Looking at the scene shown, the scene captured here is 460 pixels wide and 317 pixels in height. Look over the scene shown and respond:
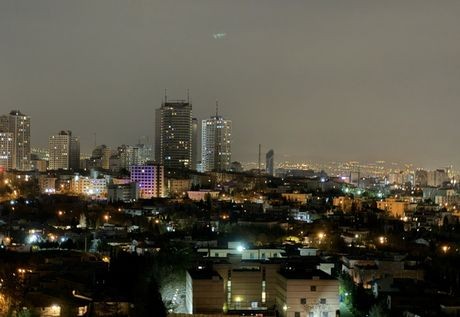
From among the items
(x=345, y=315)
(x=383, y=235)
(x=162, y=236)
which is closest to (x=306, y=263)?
(x=345, y=315)

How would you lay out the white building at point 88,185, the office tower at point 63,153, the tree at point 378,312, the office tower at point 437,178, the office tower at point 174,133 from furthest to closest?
1. the office tower at point 437,178
2. the office tower at point 63,153
3. the office tower at point 174,133
4. the white building at point 88,185
5. the tree at point 378,312

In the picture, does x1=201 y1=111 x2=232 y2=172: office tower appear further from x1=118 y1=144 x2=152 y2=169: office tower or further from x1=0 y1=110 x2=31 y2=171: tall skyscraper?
x1=0 y1=110 x2=31 y2=171: tall skyscraper

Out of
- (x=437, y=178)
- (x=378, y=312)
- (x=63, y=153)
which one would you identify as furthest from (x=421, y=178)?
(x=378, y=312)

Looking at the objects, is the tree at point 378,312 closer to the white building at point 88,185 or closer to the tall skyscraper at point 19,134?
the white building at point 88,185

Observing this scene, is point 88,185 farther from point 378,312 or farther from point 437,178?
point 437,178

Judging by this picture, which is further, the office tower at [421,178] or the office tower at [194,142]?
the office tower at [421,178]

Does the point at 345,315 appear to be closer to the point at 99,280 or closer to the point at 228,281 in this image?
the point at 228,281

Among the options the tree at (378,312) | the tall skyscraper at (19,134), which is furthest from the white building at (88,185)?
the tree at (378,312)

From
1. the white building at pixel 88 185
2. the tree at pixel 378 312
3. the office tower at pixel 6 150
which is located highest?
the office tower at pixel 6 150
